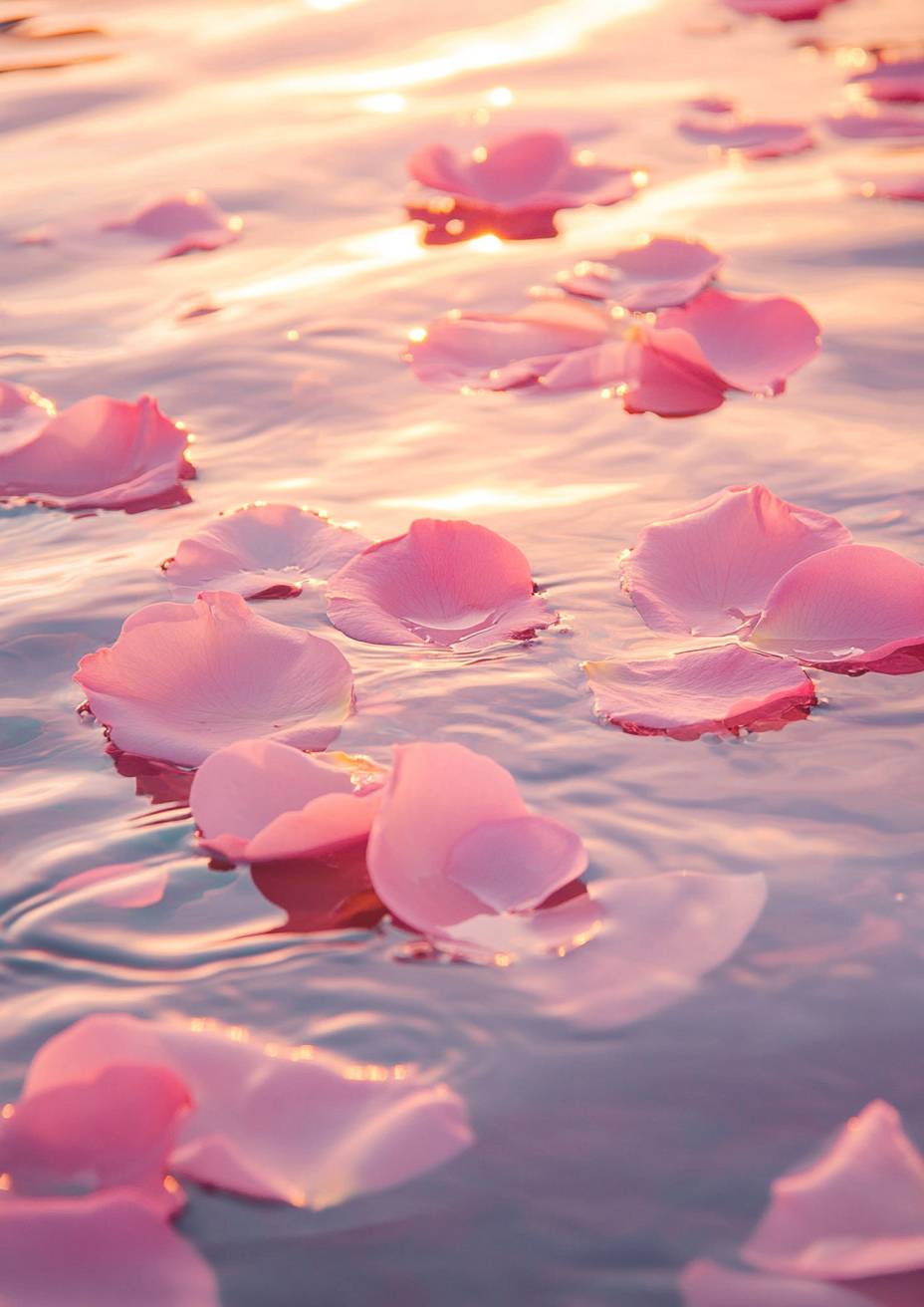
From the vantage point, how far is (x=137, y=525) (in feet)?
5.59

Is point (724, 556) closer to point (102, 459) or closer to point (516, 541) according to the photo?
point (516, 541)

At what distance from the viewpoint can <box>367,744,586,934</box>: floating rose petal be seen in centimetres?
102

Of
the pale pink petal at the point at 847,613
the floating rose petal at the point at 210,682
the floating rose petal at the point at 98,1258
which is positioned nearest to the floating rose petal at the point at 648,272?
the pale pink petal at the point at 847,613

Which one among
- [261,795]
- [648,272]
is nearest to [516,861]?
[261,795]

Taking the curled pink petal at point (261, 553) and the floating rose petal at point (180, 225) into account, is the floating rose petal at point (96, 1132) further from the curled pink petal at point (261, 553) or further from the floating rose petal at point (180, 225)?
the floating rose petal at point (180, 225)

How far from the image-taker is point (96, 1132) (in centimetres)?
88

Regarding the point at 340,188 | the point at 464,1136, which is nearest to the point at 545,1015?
the point at 464,1136

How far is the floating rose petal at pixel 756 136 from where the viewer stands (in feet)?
8.85

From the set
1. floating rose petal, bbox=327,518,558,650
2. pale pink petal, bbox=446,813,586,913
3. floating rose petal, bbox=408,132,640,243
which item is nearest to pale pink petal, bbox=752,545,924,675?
floating rose petal, bbox=327,518,558,650

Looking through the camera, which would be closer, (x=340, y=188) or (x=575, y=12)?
A: (x=340, y=188)

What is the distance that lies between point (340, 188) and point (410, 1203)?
82.6 inches

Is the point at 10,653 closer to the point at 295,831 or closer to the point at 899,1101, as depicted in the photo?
the point at 295,831

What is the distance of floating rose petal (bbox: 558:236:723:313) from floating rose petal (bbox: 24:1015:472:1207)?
143 centimetres

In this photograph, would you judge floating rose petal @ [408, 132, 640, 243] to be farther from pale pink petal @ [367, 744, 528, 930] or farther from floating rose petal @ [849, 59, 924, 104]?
pale pink petal @ [367, 744, 528, 930]
